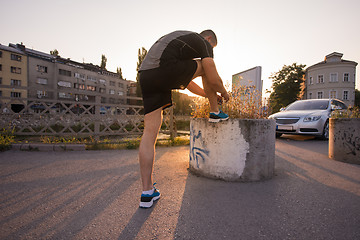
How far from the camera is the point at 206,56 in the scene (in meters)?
1.78

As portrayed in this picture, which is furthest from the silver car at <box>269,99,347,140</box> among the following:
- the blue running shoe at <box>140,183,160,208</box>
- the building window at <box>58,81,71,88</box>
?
the building window at <box>58,81,71,88</box>

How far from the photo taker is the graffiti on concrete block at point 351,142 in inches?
129

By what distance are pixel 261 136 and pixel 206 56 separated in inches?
49.5

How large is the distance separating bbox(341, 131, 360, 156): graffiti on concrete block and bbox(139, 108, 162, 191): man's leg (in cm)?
367

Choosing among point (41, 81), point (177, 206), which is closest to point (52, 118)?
point (177, 206)

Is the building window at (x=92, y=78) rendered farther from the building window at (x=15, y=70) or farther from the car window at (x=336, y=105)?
the car window at (x=336, y=105)

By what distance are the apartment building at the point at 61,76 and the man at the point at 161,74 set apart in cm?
3516

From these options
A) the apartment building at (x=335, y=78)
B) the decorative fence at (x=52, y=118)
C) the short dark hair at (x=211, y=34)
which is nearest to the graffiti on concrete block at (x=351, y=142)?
the short dark hair at (x=211, y=34)

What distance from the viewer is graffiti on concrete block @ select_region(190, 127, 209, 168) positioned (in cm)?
247

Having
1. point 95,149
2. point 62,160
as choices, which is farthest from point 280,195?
point 95,149

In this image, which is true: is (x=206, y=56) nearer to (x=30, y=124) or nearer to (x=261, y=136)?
(x=261, y=136)

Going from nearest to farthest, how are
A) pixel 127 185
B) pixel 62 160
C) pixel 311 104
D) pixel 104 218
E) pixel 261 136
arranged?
pixel 104 218 < pixel 127 185 < pixel 261 136 < pixel 62 160 < pixel 311 104

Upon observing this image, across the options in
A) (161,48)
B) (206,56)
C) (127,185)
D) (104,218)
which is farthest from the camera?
(127,185)

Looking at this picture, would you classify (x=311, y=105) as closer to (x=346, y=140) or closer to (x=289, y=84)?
(x=346, y=140)
